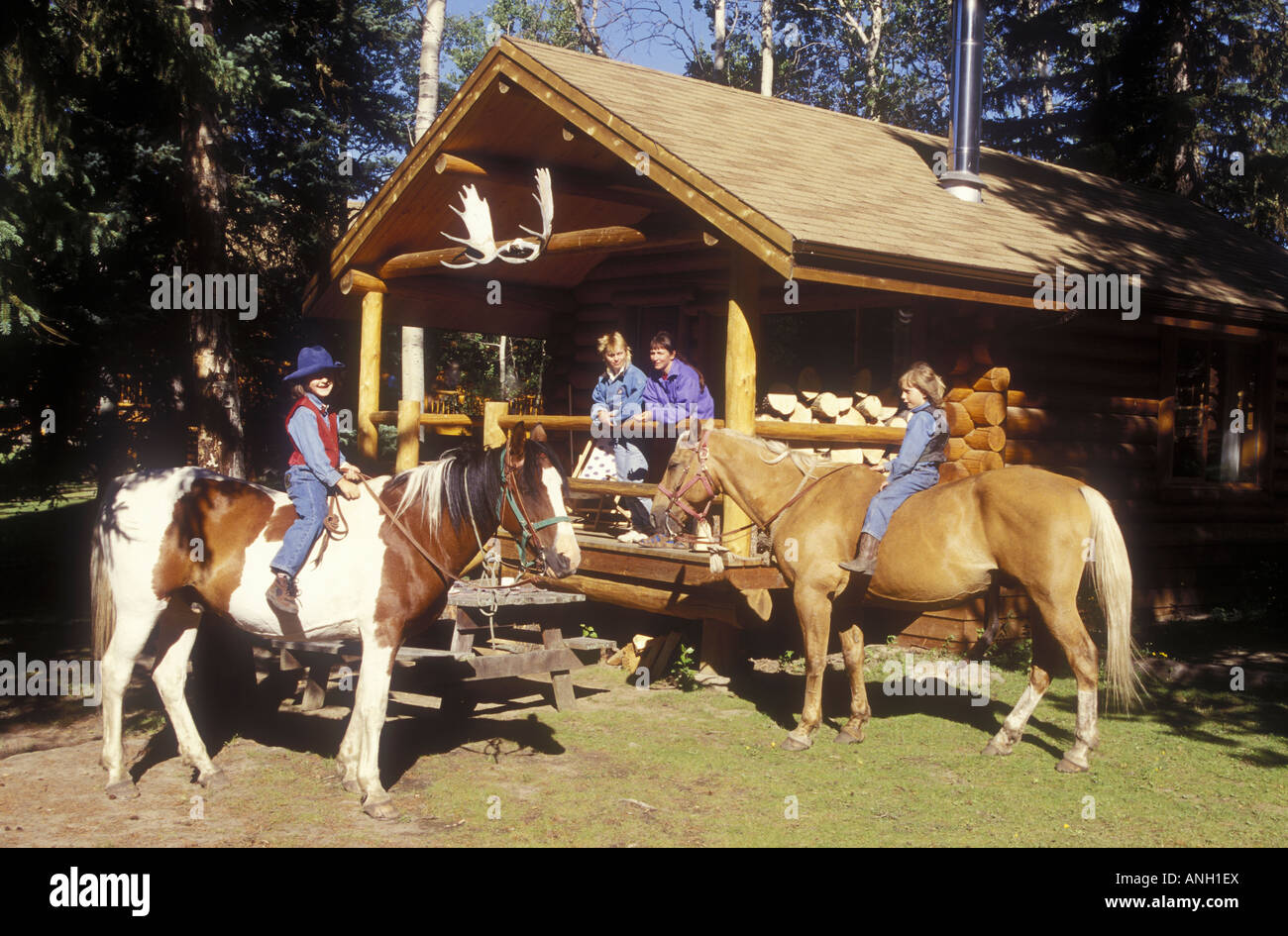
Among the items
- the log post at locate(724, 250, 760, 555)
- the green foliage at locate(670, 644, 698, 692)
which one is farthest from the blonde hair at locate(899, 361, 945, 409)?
the green foliage at locate(670, 644, 698, 692)

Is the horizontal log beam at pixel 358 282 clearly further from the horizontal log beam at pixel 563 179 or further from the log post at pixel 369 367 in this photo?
the horizontal log beam at pixel 563 179

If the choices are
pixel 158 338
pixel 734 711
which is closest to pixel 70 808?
pixel 734 711

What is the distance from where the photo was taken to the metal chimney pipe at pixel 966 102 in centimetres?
1287

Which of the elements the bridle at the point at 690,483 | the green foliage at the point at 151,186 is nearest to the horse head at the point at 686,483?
the bridle at the point at 690,483

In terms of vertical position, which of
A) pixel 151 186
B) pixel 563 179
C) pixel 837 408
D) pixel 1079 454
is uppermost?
pixel 151 186

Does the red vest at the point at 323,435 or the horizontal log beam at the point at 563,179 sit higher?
the horizontal log beam at the point at 563,179

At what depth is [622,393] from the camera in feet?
34.7

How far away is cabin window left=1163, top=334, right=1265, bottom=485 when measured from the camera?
13875 millimetres

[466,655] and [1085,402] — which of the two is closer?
[466,655]

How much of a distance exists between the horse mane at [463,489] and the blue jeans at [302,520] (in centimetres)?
49

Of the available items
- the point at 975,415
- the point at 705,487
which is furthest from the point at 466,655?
the point at 975,415

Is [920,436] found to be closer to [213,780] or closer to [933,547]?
[933,547]

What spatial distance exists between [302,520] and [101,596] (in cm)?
148

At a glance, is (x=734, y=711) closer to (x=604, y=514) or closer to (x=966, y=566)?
(x=966, y=566)
